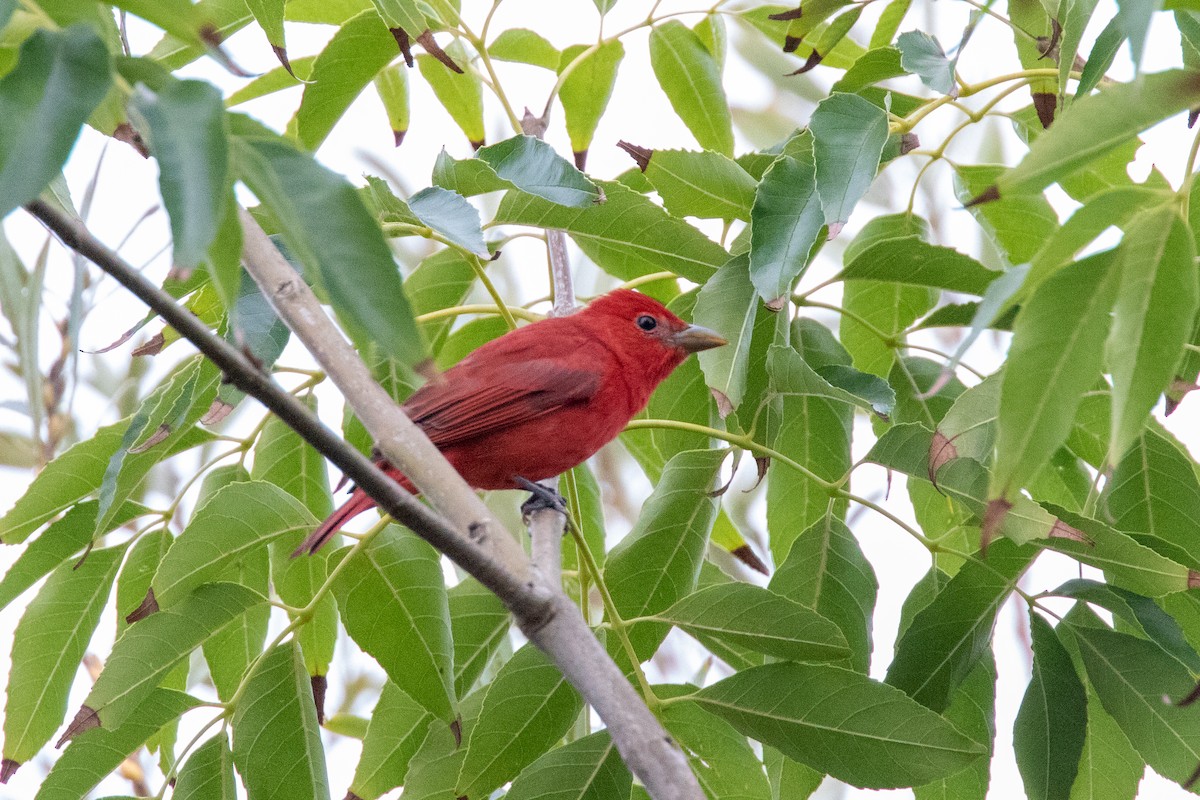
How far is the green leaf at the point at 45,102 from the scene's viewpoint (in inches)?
50.8

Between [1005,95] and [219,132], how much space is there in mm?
2030

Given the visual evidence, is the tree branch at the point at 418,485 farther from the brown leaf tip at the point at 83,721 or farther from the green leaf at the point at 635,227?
the brown leaf tip at the point at 83,721

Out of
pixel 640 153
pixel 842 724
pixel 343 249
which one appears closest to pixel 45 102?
pixel 343 249

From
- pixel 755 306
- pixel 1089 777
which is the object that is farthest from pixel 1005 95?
pixel 1089 777

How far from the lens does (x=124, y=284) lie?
1.49 meters

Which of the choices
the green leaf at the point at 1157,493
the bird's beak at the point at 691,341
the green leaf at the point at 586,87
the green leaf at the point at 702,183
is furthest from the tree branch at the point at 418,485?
the bird's beak at the point at 691,341

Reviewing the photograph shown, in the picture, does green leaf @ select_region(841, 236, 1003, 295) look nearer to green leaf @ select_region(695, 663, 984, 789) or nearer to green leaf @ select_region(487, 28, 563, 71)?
green leaf @ select_region(695, 663, 984, 789)

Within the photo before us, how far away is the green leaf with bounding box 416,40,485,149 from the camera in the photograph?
12.3 feet

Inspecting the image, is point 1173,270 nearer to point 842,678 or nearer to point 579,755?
point 842,678

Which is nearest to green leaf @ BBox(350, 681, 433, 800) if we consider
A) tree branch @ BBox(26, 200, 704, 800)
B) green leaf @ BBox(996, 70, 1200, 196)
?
tree branch @ BBox(26, 200, 704, 800)

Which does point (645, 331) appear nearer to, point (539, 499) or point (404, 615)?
point (539, 499)

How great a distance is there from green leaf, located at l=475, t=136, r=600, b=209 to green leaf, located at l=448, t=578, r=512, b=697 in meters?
1.06

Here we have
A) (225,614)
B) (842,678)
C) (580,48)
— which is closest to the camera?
(842,678)

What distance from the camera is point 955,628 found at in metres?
2.52
